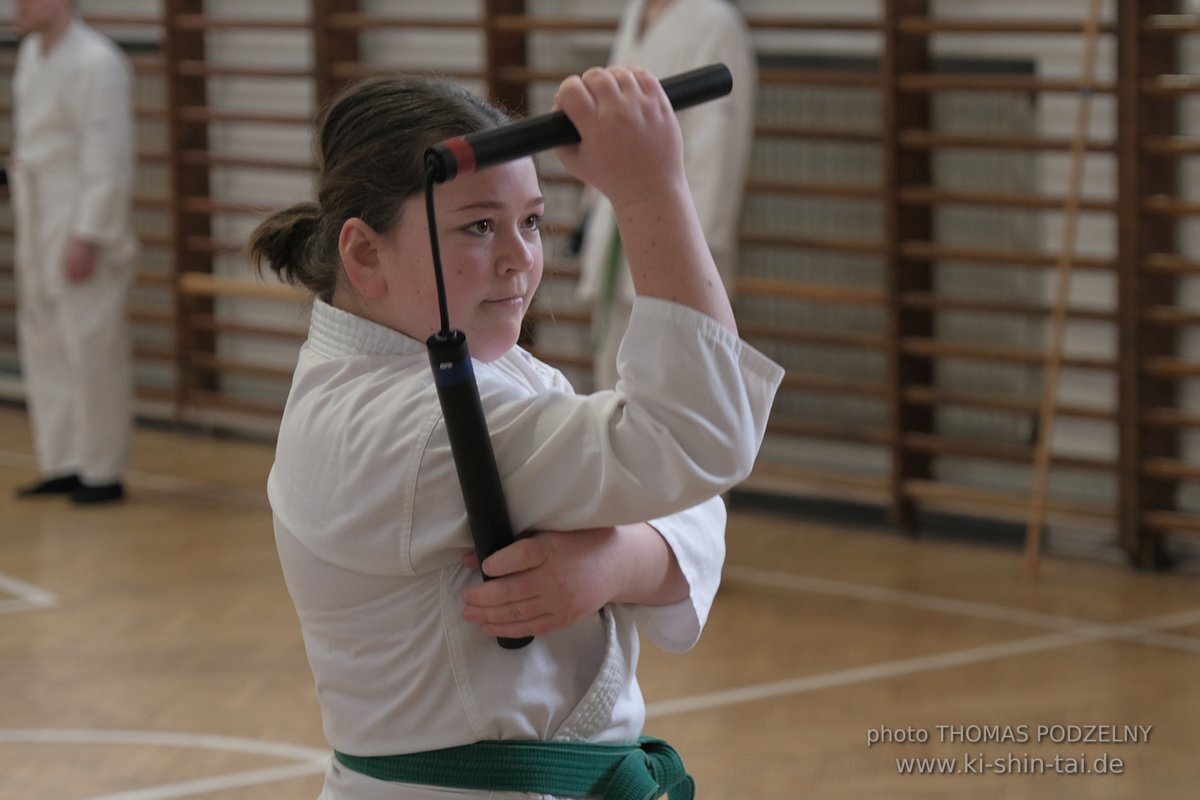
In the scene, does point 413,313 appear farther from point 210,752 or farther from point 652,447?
point 210,752

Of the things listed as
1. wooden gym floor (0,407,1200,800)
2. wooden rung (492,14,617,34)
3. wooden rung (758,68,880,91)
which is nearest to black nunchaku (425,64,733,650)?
wooden gym floor (0,407,1200,800)

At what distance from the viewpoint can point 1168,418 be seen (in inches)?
173

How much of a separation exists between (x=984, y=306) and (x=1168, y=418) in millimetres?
646

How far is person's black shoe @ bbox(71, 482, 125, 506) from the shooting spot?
17.9ft

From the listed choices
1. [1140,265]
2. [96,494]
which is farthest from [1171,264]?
[96,494]

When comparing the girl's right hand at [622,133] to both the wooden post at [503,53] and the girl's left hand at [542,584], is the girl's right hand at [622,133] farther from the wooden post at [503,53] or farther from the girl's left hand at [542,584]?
the wooden post at [503,53]

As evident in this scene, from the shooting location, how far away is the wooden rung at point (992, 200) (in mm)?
4523

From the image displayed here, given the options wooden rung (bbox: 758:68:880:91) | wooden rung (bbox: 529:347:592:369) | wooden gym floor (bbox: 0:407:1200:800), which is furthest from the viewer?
wooden rung (bbox: 529:347:592:369)

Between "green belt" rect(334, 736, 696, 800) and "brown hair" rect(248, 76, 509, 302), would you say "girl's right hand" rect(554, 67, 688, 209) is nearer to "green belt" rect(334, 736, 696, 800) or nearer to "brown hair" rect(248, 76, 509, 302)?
"brown hair" rect(248, 76, 509, 302)

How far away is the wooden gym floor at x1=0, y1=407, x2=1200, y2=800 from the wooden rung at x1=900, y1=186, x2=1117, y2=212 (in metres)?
0.98

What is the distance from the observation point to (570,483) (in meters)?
1.09

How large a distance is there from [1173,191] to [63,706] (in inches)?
123

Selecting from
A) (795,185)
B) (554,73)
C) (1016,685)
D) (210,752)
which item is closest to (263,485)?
(554,73)

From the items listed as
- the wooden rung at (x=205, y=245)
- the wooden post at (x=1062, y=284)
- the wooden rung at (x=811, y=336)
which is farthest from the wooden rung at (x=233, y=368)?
the wooden post at (x=1062, y=284)
